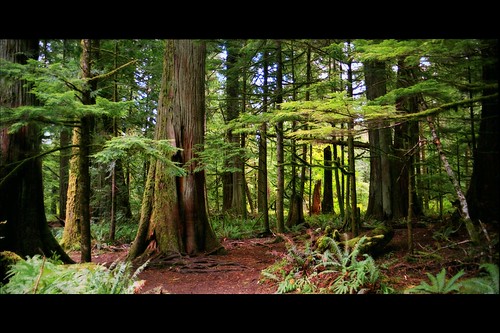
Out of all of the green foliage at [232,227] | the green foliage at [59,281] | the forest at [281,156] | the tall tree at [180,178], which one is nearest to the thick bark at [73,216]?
the forest at [281,156]

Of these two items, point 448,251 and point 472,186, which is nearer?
point 472,186

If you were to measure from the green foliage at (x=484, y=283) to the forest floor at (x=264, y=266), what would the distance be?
207mm

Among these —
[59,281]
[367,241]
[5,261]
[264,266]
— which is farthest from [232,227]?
[59,281]

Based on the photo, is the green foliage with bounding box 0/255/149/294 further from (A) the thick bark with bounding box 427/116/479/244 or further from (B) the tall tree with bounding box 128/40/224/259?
(A) the thick bark with bounding box 427/116/479/244

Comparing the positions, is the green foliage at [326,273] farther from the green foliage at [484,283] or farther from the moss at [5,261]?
the moss at [5,261]

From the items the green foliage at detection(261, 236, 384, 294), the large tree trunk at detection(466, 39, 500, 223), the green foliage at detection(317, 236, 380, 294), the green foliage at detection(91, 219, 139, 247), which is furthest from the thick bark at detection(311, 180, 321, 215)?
the large tree trunk at detection(466, 39, 500, 223)

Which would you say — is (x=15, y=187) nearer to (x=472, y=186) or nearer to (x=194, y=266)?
(x=194, y=266)

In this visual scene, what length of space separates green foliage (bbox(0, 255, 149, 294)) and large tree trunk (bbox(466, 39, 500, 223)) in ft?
13.1

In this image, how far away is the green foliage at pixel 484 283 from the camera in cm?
261

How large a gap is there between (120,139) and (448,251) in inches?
184

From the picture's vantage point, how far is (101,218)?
1002cm

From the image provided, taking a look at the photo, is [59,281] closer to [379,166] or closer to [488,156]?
[488,156]
